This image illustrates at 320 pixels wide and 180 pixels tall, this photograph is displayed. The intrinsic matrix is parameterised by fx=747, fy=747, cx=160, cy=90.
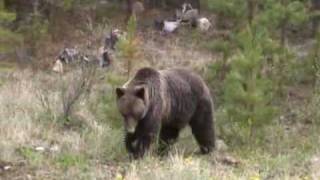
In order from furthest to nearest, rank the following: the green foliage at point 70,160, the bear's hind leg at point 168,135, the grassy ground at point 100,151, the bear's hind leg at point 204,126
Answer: the bear's hind leg at point 204,126, the bear's hind leg at point 168,135, the green foliage at point 70,160, the grassy ground at point 100,151

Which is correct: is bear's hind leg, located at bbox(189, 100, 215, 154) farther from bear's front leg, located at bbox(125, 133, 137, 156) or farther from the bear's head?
the bear's head

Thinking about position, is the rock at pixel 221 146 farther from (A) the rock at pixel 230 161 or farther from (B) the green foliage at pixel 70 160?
(B) the green foliage at pixel 70 160

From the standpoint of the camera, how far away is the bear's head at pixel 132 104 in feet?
29.6

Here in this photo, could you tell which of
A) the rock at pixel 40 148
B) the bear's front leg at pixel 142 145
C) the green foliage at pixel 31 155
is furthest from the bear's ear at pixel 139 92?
the rock at pixel 40 148

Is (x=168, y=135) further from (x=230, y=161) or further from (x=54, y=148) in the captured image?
(x=54, y=148)

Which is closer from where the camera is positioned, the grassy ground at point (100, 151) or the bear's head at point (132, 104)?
the grassy ground at point (100, 151)

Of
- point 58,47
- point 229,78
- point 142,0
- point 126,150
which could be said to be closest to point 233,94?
point 229,78

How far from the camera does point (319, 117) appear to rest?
1484 centimetres

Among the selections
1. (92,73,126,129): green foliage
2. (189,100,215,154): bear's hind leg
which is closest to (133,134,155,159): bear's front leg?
(189,100,215,154): bear's hind leg

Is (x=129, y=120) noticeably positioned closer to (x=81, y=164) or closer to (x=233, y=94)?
(x=81, y=164)

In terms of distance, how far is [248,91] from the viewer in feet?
38.6

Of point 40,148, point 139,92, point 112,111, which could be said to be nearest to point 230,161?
point 139,92

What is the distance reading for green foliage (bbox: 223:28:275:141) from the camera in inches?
461

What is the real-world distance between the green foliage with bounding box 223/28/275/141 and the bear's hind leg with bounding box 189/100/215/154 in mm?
994
